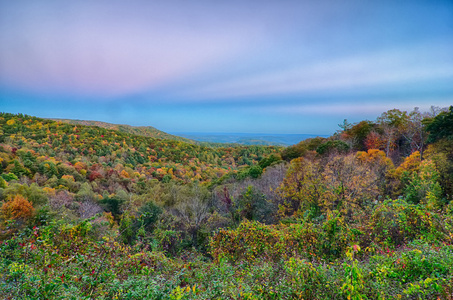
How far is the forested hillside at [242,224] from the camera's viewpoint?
3391 millimetres

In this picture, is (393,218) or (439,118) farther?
(439,118)

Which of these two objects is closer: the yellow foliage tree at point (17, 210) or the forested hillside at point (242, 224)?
the forested hillside at point (242, 224)

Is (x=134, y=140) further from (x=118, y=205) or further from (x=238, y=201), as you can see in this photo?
(x=238, y=201)

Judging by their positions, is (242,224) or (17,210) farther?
(17,210)

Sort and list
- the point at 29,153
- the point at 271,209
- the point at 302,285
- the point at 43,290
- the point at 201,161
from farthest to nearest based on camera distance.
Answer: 1. the point at 201,161
2. the point at 29,153
3. the point at 271,209
4. the point at 302,285
5. the point at 43,290

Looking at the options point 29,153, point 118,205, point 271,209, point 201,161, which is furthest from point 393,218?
point 201,161

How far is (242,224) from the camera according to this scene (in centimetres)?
718

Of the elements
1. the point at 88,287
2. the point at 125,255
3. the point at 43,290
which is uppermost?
the point at 43,290

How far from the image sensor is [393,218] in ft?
21.4

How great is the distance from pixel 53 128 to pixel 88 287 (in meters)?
52.2

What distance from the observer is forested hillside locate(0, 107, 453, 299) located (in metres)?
3.39

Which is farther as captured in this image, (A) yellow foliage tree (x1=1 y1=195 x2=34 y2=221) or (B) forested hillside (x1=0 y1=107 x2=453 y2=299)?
(A) yellow foliage tree (x1=1 y1=195 x2=34 y2=221)

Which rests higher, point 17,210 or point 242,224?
point 242,224

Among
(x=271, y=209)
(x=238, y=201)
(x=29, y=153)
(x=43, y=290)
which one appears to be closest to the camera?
(x=43, y=290)
